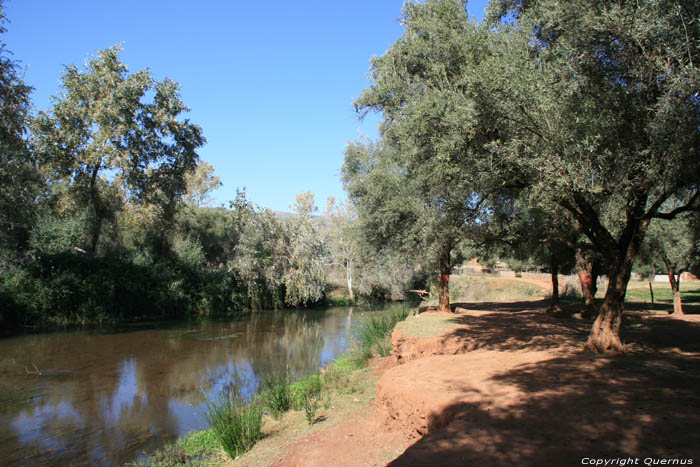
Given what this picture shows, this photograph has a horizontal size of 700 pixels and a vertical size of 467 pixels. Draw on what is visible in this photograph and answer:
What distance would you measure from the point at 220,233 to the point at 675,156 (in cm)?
3881

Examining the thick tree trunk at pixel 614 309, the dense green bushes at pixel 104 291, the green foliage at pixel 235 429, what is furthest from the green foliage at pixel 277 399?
the dense green bushes at pixel 104 291

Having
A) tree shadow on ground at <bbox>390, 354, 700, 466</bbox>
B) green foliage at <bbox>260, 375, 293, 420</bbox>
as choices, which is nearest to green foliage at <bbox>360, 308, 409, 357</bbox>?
green foliage at <bbox>260, 375, 293, 420</bbox>

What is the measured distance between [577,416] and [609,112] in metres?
4.69

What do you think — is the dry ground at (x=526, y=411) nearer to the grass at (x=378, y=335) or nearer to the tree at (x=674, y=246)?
the grass at (x=378, y=335)

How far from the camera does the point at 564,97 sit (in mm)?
7000

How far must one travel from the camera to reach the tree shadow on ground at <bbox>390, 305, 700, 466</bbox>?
4.00 metres

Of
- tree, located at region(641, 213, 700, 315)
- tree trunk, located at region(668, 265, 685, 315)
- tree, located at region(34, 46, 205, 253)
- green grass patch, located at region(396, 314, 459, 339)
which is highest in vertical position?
tree, located at region(34, 46, 205, 253)

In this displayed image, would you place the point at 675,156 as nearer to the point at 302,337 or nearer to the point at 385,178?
the point at 385,178

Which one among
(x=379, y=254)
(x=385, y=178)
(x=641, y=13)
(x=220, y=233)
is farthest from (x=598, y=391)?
(x=220, y=233)

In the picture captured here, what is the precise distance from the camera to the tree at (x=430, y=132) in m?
8.42

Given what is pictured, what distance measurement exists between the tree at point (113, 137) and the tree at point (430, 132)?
41.7ft

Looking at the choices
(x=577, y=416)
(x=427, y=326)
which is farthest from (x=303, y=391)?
(x=577, y=416)

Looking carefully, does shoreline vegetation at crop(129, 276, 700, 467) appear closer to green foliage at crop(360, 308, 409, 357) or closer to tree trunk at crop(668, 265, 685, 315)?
green foliage at crop(360, 308, 409, 357)

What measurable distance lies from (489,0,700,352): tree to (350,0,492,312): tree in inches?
34.2
